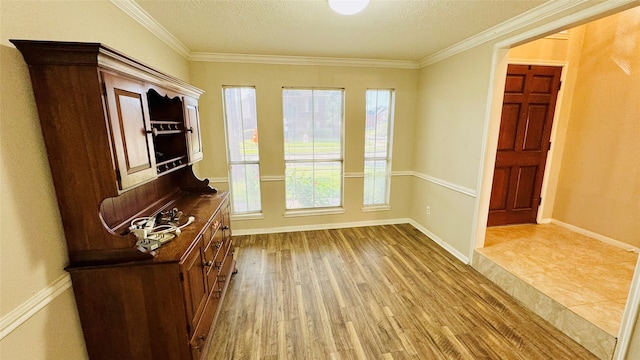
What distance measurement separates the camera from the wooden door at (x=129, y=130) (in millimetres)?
1186

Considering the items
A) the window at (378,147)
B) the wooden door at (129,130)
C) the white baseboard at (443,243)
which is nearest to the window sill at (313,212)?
the window at (378,147)

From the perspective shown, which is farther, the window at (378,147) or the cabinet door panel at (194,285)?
the window at (378,147)

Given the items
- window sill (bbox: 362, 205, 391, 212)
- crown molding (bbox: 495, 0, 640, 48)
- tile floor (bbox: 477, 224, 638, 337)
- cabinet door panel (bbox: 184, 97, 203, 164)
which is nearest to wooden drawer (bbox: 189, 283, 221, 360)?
cabinet door panel (bbox: 184, 97, 203, 164)

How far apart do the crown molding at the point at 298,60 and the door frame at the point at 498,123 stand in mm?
1403

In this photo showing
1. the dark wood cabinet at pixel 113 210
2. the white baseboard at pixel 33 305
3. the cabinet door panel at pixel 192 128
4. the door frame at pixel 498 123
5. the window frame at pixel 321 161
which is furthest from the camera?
the window frame at pixel 321 161

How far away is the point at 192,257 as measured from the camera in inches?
60.2

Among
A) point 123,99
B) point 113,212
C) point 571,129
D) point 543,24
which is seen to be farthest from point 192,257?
point 571,129

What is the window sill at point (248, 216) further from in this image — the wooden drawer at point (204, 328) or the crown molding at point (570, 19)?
the crown molding at point (570, 19)

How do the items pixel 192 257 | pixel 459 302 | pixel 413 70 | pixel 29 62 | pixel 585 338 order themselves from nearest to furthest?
pixel 29 62
pixel 192 257
pixel 585 338
pixel 459 302
pixel 413 70

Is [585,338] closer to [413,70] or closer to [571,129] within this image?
[571,129]

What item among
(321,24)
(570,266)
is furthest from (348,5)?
(570,266)

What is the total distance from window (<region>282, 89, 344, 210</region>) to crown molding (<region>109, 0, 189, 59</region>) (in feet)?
4.42

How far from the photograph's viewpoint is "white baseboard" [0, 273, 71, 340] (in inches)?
39.0

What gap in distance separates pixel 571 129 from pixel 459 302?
2.89 meters
